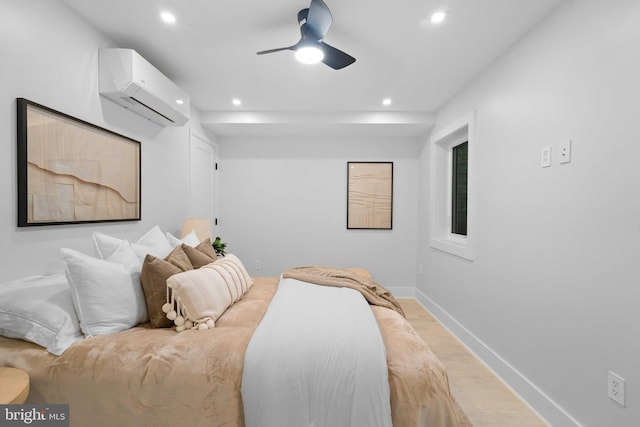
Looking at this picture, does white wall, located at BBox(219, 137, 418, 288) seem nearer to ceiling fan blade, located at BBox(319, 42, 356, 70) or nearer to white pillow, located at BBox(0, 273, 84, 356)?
ceiling fan blade, located at BBox(319, 42, 356, 70)

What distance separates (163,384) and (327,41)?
7.79 feet

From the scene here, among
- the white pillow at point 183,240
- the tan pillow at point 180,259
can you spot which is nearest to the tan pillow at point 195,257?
the tan pillow at point 180,259

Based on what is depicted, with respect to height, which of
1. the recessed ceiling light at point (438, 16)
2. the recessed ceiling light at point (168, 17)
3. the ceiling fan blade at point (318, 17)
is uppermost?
the recessed ceiling light at point (438, 16)

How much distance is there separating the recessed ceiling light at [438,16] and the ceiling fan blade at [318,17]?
723 mm

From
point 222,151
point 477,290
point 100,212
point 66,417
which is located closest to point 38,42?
point 100,212

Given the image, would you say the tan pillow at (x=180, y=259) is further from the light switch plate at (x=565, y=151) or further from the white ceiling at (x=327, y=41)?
the light switch plate at (x=565, y=151)

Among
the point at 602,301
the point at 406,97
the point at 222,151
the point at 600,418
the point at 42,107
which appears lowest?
the point at 600,418

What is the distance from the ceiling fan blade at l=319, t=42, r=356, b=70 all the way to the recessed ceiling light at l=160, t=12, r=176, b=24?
998 mm

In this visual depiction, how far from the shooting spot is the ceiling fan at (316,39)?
1.68 m

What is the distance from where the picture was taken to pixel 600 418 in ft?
5.02

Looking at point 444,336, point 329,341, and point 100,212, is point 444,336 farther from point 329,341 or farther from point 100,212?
point 100,212

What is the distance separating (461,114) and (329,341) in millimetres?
2756

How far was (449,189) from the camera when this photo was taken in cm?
386

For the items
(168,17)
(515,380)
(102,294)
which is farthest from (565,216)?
(168,17)
